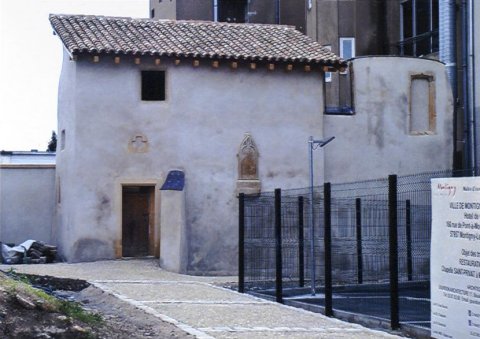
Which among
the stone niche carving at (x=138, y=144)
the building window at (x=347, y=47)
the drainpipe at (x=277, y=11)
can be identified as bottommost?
the stone niche carving at (x=138, y=144)

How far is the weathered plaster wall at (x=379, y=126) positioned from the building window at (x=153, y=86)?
535 cm

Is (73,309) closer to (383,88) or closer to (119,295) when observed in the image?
(119,295)

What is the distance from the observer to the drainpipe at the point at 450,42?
103 feet

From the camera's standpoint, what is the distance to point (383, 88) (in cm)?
3022

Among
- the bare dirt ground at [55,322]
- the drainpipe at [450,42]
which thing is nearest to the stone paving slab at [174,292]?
the bare dirt ground at [55,322]

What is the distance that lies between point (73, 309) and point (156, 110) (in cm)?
1650

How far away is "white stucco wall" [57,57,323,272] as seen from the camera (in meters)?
28.1

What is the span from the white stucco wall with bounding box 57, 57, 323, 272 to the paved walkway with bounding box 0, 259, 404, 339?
3.00 meters

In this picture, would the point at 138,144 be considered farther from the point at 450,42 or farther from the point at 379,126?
the point at 450,42

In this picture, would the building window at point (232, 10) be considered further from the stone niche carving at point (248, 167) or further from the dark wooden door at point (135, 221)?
the dark wooden door at point (135, 221)

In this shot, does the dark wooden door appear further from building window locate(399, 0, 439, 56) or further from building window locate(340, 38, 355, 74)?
building window locate(399, 0, 439, 56)

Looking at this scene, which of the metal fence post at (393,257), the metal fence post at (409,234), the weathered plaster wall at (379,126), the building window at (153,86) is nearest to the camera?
the metal fence post at (393,257)

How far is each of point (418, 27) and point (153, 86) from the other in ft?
38.0

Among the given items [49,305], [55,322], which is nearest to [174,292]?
[49,305]
